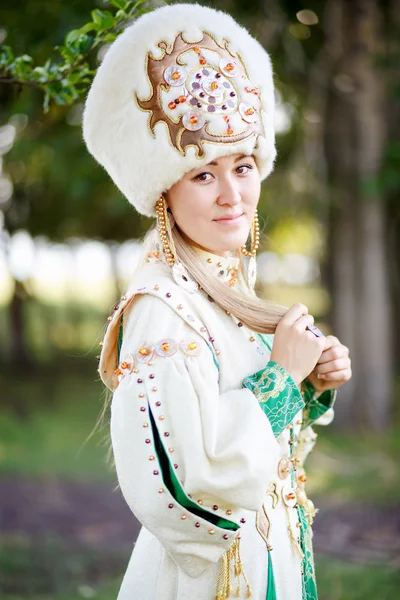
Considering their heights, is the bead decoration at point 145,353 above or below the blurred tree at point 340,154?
below

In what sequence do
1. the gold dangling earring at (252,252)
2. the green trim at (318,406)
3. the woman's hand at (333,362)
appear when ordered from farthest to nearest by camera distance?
the green trim at (318,406) < the gold dangling earring at (252,252) < the woman's hand at (333,362)

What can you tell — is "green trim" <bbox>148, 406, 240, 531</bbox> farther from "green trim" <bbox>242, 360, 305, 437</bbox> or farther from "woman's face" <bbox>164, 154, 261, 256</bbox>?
"woman's face" <bbox>164, 154, 261, 256</bbox>

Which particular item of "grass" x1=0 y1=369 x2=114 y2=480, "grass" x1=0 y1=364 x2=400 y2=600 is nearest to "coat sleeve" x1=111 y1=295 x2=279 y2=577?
"grass" x1=0 y1=364 x2=400 y2=600

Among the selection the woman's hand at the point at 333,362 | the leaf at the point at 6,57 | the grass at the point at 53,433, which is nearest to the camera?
the woman's hand at the point at 333,362

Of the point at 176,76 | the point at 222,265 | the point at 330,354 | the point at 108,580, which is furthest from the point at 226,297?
the point at 108,580

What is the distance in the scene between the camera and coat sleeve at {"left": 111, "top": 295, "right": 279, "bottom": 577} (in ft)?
5.83

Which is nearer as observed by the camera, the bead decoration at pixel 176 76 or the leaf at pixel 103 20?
the bead decoration at pixel 176 76

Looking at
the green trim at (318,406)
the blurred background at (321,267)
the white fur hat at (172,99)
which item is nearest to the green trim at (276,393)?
the green trim at (318,406)

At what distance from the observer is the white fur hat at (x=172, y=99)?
195 cm

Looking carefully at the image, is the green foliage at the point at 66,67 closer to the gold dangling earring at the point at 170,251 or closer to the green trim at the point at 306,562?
the gold dangling earring at the point at 170,251

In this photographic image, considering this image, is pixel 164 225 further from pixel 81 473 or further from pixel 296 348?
pixel 81 473

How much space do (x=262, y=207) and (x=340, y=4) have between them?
2.09m

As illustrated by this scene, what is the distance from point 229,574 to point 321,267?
8.59 meters

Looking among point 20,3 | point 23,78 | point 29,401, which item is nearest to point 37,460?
point 29,401
